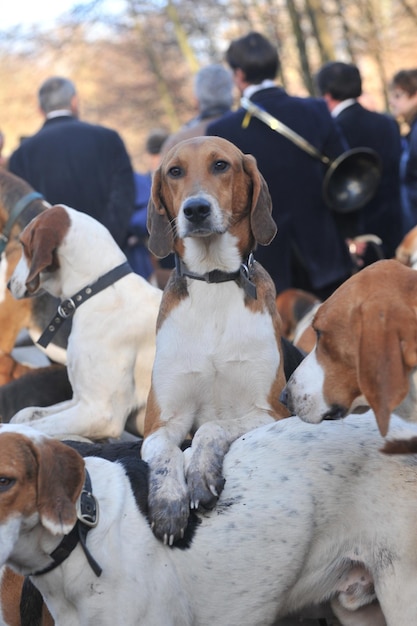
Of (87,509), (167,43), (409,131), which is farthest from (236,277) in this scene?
(167,43)

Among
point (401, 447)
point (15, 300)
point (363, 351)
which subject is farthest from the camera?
point (15, 300)

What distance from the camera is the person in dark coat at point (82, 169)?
7.60m

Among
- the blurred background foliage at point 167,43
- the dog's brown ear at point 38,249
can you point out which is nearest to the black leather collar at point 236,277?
the dog's brown ear at point 38,249

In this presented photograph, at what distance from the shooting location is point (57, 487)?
321 centimetres

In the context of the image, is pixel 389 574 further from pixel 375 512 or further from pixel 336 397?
pixel 336 397

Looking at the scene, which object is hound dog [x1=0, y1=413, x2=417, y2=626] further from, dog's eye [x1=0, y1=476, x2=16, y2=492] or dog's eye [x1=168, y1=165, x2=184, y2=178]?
dog's eye [x1=168, y1=165, x2=184, y2=178]

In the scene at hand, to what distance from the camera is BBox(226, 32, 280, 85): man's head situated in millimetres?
7184

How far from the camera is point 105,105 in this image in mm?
33219

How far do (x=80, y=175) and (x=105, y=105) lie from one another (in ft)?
86.7

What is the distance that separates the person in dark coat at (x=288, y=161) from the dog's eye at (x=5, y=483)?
424 centimetres

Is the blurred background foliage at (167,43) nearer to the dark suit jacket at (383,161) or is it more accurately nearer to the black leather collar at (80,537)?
the dark suit jacket at (383,161)

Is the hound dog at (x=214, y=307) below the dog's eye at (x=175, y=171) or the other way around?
below

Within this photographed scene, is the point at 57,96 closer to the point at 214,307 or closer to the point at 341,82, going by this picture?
the point at 341,82

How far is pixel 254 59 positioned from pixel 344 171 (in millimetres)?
1079
